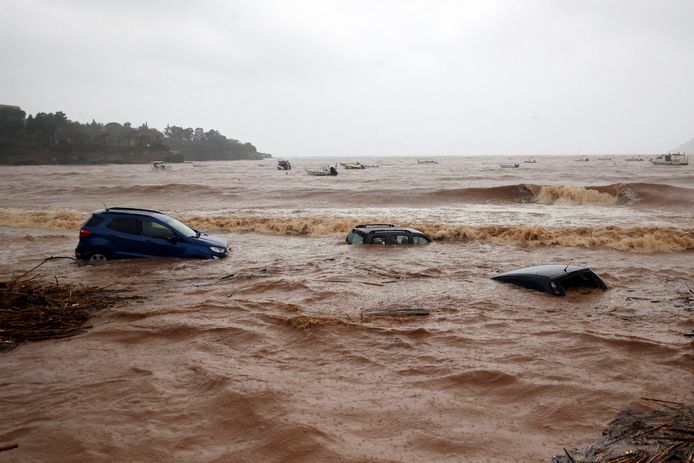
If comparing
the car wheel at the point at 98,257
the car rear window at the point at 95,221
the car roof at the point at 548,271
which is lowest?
the car wheel at the point at 98,257

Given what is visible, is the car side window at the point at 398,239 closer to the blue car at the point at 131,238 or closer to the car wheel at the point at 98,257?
the blue car at the point at 131,238

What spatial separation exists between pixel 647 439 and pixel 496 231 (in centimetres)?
1472

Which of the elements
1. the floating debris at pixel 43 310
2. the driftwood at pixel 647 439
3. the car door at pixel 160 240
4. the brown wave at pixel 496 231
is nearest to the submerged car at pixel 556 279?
the driftwood at pixel 647 439

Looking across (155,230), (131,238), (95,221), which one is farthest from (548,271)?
(95,221)

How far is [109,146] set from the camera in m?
135

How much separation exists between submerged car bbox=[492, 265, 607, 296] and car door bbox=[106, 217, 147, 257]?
9.25m

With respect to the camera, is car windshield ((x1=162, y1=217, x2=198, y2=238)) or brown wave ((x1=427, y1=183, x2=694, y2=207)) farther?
brown wave ((x1=427, y1=183, x2=694, y2=207))

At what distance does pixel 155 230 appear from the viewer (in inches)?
504

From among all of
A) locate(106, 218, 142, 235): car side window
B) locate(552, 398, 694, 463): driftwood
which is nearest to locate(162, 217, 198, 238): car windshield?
locate(106, 218, 142, 235): car side window

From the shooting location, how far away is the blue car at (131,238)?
12539 mm

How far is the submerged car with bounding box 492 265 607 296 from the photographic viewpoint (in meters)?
9.46

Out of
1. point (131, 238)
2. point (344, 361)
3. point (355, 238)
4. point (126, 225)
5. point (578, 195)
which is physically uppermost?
point (578, 195)

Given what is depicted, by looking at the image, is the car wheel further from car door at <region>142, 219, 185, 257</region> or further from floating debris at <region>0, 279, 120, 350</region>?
floating debris at <region>0, 279, 120, 350</region>

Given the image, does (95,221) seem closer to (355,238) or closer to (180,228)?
(180,228)
